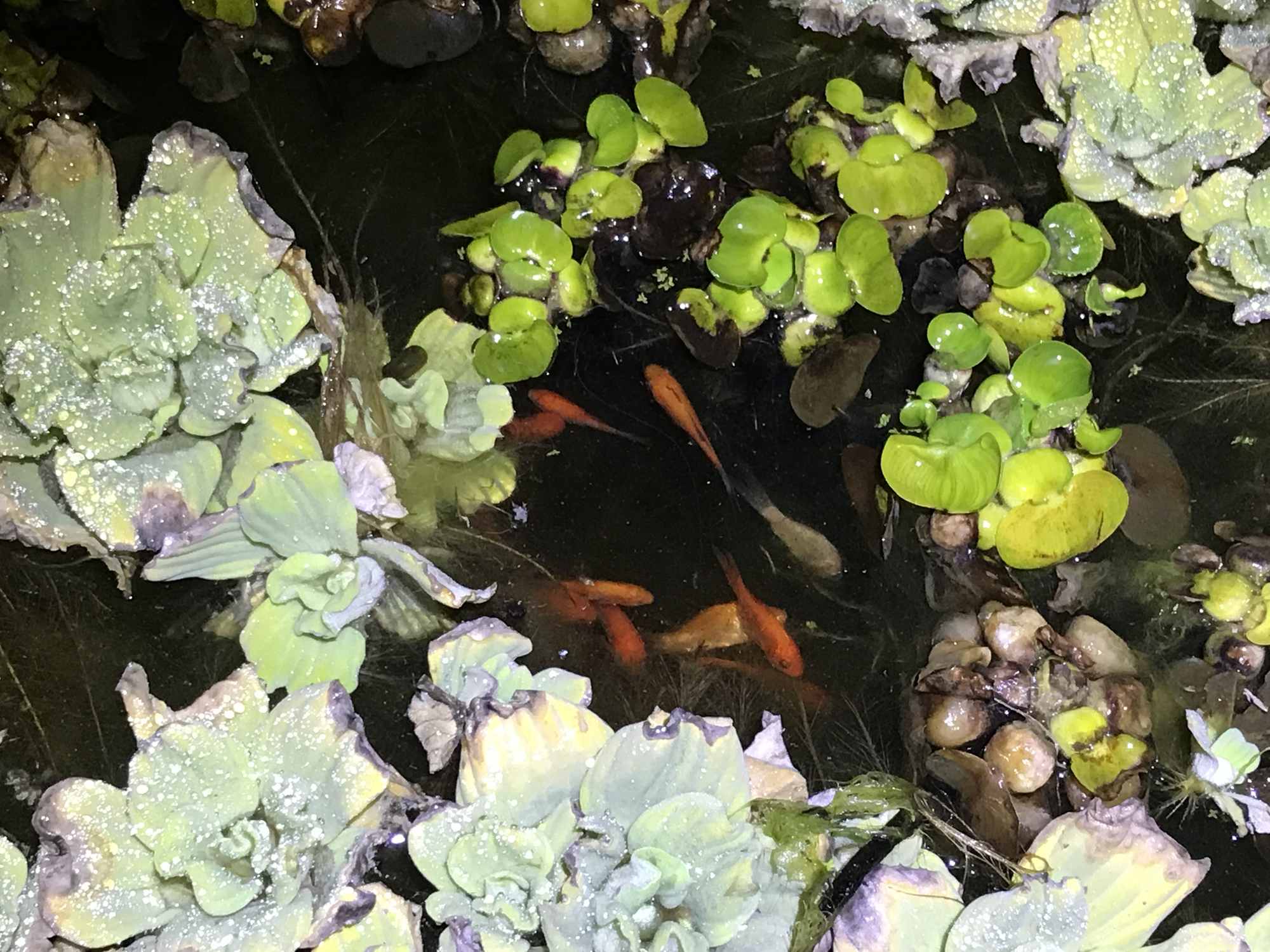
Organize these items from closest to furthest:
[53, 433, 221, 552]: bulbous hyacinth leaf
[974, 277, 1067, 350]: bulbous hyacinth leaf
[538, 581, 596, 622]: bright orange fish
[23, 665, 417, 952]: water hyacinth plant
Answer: [23, 665, 417, 952]: water hyacinth plant
[53, 433, 221, 552]: bulbous hyacinth leaf
[538, 581, 596, 622]: bright orange fish
[974, 277, 1067, 350]: bulbous hyacinth leaf

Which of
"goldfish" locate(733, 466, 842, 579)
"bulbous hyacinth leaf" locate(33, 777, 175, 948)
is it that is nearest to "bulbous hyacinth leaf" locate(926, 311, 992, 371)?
"goldfish" locate(733, 466, 842, 579)

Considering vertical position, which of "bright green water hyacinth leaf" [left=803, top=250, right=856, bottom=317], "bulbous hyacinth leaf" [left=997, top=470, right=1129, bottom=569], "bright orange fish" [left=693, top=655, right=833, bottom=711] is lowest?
"bright orange fish" [left=693, top=655, right=833, bottom=711]

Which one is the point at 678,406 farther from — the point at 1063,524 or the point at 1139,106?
the point at 1139,106

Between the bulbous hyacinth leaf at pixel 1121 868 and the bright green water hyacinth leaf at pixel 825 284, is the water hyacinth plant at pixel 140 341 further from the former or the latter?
the bulbous hyacinth leaf at pixel 1121 868

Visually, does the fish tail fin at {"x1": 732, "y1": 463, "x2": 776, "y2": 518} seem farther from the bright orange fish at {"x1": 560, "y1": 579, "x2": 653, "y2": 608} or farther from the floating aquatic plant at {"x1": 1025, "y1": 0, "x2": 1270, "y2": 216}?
the floating aquatic plant at {"x1": 1025, "y1": 0, "x2": 1270, "y2": 216}

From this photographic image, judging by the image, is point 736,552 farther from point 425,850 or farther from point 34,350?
point 34,350

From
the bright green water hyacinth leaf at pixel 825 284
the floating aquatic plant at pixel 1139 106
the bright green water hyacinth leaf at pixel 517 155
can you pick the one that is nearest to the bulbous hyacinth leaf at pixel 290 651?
the bright green water hyacinth leaf at pixel 517 155

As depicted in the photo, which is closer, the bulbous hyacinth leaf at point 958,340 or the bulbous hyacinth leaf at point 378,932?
the bulbous hyacinth leaf at point 378,932
